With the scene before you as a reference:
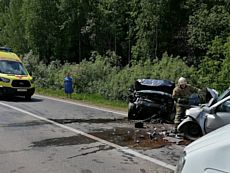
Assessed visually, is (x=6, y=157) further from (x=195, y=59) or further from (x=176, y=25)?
(x=176, y=25)

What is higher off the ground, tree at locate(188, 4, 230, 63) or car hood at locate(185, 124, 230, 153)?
tree at locate(188, 4, 230, 63)

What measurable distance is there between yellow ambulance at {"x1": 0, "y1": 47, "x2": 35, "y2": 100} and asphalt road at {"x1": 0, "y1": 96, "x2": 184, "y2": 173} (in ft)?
16.4

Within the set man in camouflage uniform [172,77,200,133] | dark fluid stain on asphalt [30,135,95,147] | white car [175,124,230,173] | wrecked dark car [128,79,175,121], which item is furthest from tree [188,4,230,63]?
white car [175,124,230,173]

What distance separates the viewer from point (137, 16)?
5284 cm

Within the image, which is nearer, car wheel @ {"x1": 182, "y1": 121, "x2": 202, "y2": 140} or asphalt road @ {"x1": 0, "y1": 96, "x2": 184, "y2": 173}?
asphalt road @ {"x1": 0, "y1": 96, "x2": 184, "y2": 173}

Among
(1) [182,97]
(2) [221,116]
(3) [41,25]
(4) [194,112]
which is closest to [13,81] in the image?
(1) [182,97]

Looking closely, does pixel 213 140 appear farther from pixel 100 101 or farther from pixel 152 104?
pixel 100 101

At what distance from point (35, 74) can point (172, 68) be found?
1524 cm

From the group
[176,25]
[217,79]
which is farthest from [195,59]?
[217,79]

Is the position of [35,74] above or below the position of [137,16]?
below

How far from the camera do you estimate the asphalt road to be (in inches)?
271

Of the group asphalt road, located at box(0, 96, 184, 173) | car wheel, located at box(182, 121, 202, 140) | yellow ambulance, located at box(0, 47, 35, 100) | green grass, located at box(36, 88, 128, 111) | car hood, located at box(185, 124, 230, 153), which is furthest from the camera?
yellow ambulance, located at box(0, 47, 35, 100)

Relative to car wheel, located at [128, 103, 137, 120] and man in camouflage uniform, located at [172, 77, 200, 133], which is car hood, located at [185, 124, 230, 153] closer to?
man in camouflage uniform, located at [172, 77, 200, 133]

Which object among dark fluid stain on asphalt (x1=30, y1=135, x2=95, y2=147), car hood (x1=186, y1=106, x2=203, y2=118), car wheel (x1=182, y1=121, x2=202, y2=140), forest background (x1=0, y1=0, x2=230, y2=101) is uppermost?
forest background (x1=0, y1=0, x2=230, y2=101)
